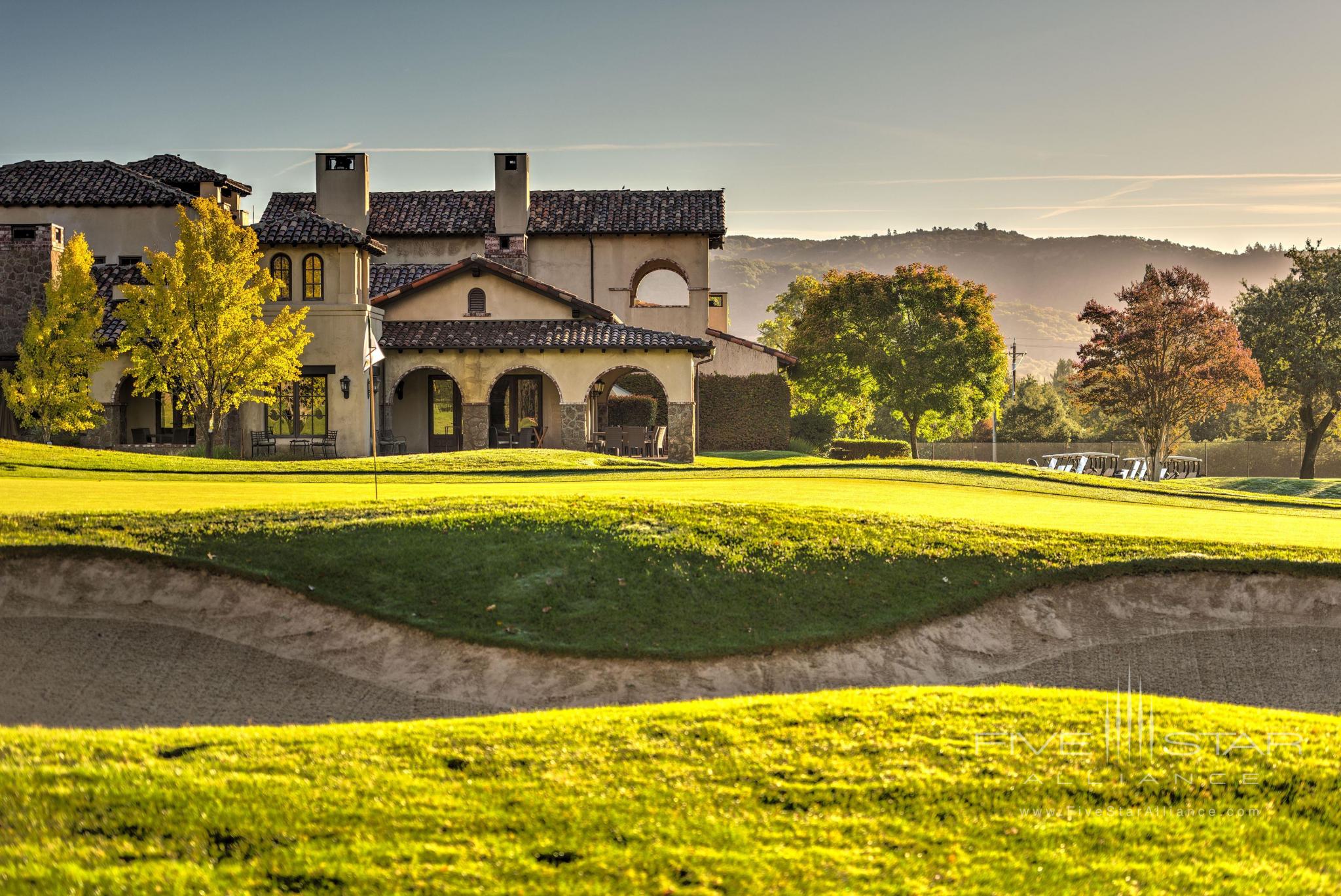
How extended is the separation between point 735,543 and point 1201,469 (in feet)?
154

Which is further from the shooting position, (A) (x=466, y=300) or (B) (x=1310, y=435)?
(B) (x=1310, y=435)

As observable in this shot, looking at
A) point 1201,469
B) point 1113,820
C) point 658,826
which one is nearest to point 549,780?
point 658,826

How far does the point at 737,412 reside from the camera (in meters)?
47.1

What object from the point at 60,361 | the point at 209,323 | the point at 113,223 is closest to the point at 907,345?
the point at 209,323

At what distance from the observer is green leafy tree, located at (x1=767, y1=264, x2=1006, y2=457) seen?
2031 inches

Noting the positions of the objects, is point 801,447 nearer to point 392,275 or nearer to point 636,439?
point 636,439

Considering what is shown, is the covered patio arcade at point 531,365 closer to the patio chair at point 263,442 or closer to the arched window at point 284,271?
the arched window at point 284,271

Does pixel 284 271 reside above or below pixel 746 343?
above

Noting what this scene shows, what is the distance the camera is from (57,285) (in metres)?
35.1

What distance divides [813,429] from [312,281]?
2565cm

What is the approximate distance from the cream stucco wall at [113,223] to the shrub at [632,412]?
18477mm

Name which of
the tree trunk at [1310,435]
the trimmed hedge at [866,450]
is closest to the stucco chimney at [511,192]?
the trimmed hedge at [866,450]

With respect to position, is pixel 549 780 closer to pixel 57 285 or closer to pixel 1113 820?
pixel 1113 820

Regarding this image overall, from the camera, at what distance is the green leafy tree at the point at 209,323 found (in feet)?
101
